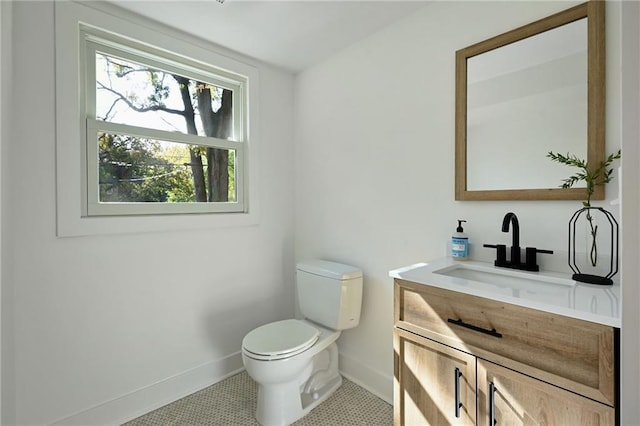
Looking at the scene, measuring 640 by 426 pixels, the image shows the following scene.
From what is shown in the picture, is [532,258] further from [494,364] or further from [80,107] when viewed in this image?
[80,107]

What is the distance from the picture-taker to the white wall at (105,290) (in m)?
1.46

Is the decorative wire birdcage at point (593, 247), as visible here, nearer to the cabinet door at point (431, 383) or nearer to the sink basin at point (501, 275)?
the sink basin at point (501, 275)

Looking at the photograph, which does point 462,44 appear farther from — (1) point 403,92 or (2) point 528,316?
(2) point 528,316

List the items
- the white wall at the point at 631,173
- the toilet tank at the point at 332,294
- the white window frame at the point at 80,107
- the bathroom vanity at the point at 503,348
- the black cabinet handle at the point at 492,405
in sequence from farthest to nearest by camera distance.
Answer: the toilet tank at the point at 332,294
the white window frame at the point at 80,107
the black cabinet handle at the point at 492,405
the bathroom vanity at the point at 503,348
the white wall at the point at 631,173

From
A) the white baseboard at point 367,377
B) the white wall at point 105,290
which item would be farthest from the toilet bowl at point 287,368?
the white wall at point 105,290

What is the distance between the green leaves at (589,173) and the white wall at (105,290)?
6.12ft

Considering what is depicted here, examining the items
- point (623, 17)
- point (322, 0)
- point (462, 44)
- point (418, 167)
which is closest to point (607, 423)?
point (623, 17)

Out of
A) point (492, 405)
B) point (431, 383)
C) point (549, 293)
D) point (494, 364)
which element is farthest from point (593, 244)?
point (431, 383)

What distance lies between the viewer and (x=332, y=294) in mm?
1910

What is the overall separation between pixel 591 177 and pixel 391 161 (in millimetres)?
949

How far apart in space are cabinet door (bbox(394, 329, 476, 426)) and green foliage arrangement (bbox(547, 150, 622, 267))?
67cm

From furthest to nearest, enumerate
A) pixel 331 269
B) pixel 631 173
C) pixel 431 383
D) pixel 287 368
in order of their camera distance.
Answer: pixel 331 269 < pixel 287 368 < pixel 431 383 < pixel 631 173

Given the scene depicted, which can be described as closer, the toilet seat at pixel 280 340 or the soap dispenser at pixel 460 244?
the soap dispenser at pixel 460 244

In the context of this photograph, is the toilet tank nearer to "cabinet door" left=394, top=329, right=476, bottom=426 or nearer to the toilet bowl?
the toilet bowl
